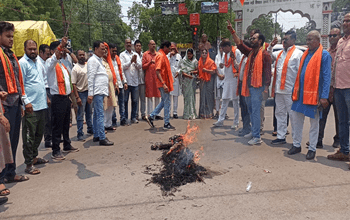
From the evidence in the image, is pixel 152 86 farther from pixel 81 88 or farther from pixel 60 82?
pixel 60 82

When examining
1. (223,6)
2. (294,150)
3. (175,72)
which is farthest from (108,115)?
(223,6)

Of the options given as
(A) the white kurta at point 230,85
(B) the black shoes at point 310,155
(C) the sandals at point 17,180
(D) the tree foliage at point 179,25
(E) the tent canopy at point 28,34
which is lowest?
(C) the sandals at point 17,180

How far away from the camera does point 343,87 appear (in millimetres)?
4539

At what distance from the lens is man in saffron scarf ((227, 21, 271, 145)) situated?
5520mm

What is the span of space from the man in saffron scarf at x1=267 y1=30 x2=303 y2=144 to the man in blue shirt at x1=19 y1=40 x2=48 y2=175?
4.44m

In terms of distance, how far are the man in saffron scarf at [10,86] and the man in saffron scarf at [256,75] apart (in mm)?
3848

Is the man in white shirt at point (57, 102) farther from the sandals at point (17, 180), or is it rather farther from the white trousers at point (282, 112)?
the white trousers at point (282, 112)

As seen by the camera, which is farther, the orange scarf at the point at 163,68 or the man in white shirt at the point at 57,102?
the orange scarf at the point at 163,68

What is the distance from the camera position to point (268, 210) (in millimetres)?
3055

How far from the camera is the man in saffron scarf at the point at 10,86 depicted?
3.81 metres

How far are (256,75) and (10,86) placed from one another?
427cm

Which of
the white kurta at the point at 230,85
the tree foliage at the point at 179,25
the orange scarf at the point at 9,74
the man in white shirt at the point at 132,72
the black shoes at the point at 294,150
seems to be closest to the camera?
the orange scarf at the point at 9,74

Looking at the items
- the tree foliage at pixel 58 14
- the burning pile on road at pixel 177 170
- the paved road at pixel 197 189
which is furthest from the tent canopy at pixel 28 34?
the burning pile on road at pixel 177 170

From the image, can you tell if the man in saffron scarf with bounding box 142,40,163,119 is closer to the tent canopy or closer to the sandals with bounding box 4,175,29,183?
the sandals with bounding box 4,175,29,183
